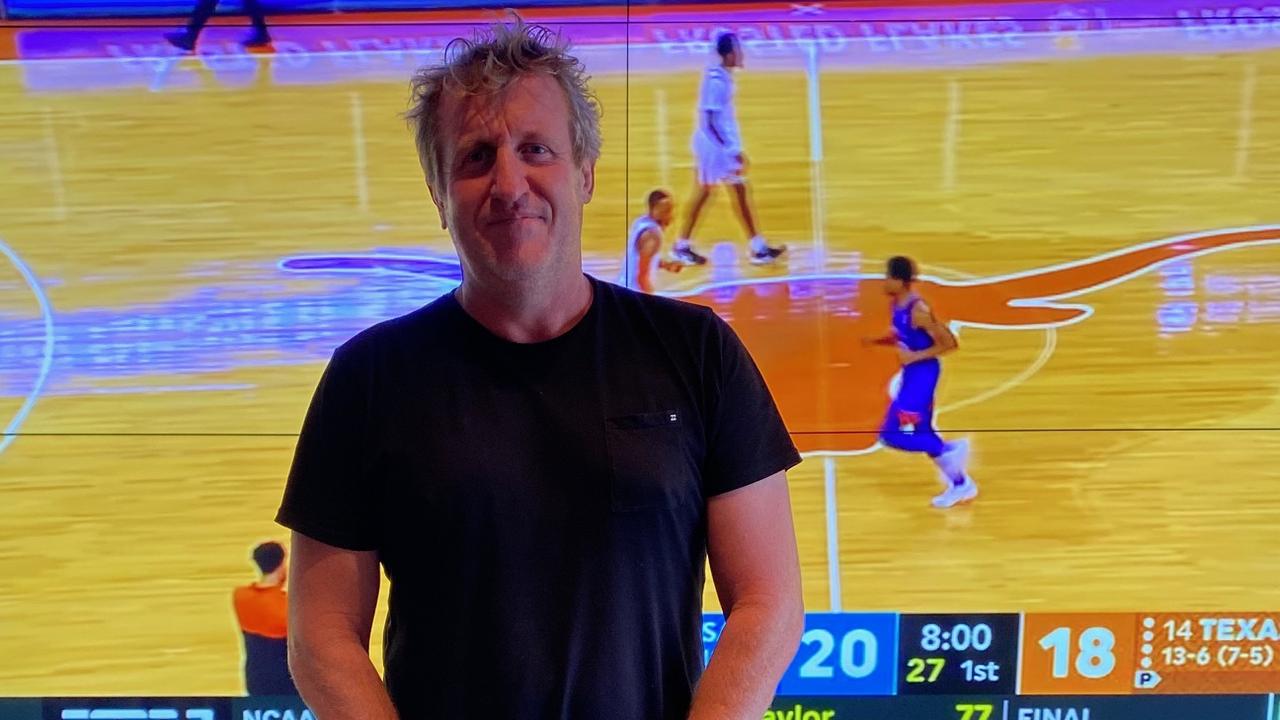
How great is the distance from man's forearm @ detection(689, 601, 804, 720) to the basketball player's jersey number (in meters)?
1.02

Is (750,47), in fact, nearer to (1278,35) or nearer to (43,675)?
(1278,35)

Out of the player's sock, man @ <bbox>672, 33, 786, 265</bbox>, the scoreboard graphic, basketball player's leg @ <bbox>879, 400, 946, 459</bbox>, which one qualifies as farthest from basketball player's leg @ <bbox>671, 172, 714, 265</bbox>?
the scoreboard graphic

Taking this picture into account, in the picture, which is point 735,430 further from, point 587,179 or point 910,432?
point 910,432

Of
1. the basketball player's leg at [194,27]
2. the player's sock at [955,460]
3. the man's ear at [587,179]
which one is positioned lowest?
the player's sock at [955,460]

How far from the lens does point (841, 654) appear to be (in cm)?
207

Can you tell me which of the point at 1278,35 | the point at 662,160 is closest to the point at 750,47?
the point at 662,160

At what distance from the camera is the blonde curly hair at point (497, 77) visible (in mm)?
1002

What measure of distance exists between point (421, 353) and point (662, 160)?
43.4 inches

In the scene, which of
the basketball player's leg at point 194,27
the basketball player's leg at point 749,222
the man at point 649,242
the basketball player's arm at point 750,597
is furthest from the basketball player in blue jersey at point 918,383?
the basketball player's leg at point 194,27

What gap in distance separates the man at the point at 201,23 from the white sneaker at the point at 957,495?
1768 millimetres

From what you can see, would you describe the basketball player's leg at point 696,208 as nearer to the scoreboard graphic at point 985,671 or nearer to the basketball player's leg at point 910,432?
the basketball player's leg at point 910,432

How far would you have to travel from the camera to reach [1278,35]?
2021 mm

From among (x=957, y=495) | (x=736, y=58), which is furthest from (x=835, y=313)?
(x=736, y=58)

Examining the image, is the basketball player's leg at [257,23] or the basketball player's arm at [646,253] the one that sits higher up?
the basketball player's leg at [257,23]
